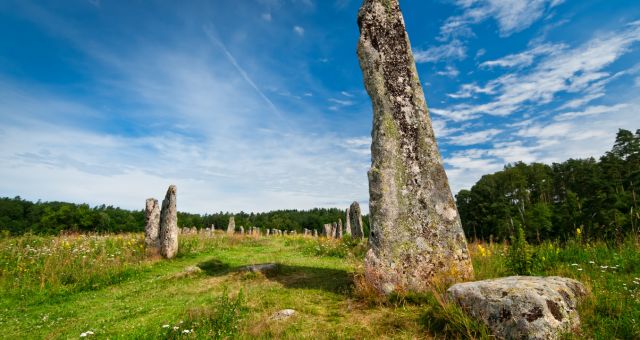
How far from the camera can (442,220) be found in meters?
7.52

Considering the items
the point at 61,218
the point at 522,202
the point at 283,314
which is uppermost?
the point at 522,202

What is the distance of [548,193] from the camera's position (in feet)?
202

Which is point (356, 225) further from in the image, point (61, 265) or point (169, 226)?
point (61, 265)

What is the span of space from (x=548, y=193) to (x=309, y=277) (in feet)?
219

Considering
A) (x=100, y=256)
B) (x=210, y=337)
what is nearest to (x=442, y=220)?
(x=210, y=337)

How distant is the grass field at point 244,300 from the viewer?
522 centimetres

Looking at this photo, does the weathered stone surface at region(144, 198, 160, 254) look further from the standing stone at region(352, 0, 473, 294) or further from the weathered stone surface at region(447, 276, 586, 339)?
the weathered stone surface at region(447, 276, 586, 339)

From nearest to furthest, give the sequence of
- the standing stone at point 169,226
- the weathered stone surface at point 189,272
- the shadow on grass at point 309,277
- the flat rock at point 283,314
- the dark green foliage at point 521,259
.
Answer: the flat rock at point 283,314 < the dark green foliage at point 521,259 < the shadow on grass at point 309,277 < the weathered stone surface at point 189,272 < the standing stone at point 169,226

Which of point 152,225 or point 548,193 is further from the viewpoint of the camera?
point 548,193

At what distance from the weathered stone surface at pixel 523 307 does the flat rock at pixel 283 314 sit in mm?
3166

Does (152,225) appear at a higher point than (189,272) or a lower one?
higher

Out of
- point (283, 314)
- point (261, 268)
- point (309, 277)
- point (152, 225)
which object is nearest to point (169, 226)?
point (152, 225)

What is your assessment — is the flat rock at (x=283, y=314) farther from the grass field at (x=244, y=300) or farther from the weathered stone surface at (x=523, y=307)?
the weathered stone surface at (x=523, y=307)

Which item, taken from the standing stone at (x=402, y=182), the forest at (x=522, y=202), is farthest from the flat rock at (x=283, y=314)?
the forest at (x=522, y=202)
